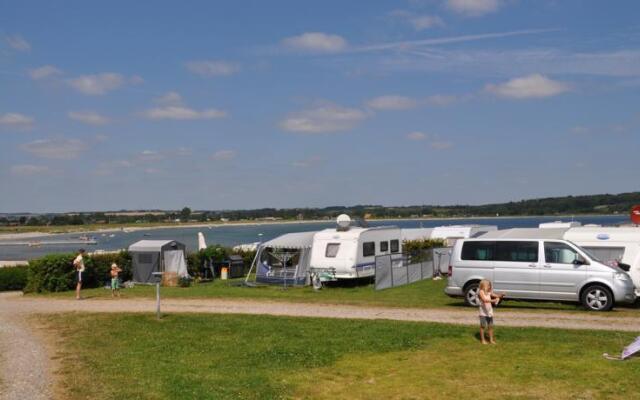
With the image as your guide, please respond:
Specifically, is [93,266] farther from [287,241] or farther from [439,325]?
[439,325]

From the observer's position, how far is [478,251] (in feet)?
58.7

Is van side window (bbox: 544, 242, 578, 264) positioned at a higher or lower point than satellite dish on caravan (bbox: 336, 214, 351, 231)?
lower

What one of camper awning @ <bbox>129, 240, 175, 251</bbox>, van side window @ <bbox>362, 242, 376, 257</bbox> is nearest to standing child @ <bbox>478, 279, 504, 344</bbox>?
van side window @ <bbox>362, 242, 376, 257</bbox>

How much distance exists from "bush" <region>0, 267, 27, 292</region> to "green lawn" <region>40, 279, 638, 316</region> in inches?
165

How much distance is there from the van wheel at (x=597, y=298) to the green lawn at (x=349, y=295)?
0.22 m

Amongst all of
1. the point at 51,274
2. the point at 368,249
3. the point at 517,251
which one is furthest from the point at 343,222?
the point at 51,274

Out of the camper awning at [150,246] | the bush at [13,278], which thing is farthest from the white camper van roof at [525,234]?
the bush at [13,278]

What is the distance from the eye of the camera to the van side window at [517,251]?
680 inches

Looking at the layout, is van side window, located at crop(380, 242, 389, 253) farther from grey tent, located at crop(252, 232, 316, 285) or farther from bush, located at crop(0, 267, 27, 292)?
bush, located at crop(0, 267, 27, 292)

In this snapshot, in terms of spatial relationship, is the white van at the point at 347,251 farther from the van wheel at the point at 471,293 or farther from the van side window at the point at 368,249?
the van wheel at the point at 471,293

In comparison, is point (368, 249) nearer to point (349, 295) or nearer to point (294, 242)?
point (294, 242)

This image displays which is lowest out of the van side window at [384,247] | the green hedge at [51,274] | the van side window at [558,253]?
the green hedge at [51,274]

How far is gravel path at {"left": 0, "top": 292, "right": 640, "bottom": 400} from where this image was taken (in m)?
10.0

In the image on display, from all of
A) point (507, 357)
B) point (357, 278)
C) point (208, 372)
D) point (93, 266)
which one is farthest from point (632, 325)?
point (93, 266)
